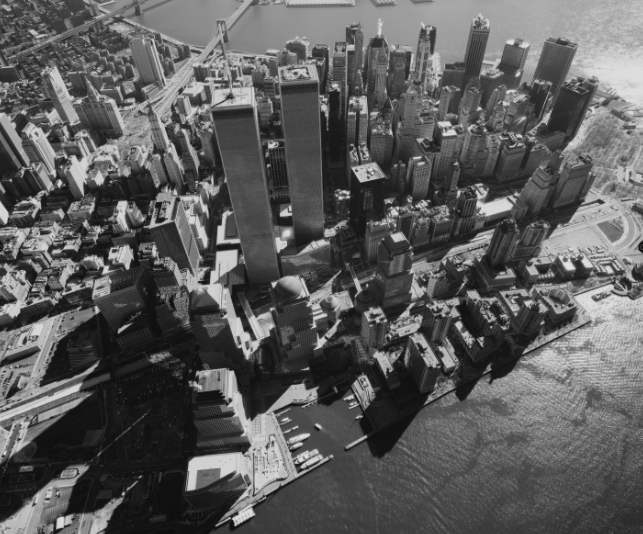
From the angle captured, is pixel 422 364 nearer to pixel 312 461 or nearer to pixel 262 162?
pixel 312 461

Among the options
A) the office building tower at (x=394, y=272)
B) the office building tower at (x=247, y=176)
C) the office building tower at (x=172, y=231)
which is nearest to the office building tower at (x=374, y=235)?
the office building tower at (x=394, y=272)

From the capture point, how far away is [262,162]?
124500mm

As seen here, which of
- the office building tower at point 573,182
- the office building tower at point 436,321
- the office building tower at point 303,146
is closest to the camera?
the office building tower at point 303,146

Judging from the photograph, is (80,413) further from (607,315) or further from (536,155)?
(536,155)

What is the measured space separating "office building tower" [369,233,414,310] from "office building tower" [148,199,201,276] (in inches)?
2524

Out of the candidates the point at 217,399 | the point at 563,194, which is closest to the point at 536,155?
the point at 563,194

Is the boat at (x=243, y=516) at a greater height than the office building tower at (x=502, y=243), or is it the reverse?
the office building tower at (x=502, y=243)

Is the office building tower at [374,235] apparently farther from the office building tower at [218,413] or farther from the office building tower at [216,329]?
the office building tower at [218,413]

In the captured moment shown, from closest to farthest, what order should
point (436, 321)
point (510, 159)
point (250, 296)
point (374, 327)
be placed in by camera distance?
point (374, 327)
point (436, 321)
point (250, 296)
point (510, 159)

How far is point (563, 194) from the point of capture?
176 m

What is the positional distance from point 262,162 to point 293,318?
149 feet

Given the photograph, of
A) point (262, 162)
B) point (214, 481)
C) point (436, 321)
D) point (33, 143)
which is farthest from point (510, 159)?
point (33, 143)

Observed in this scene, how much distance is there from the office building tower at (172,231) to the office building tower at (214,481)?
6638cm

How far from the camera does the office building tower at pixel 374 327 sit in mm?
127213
